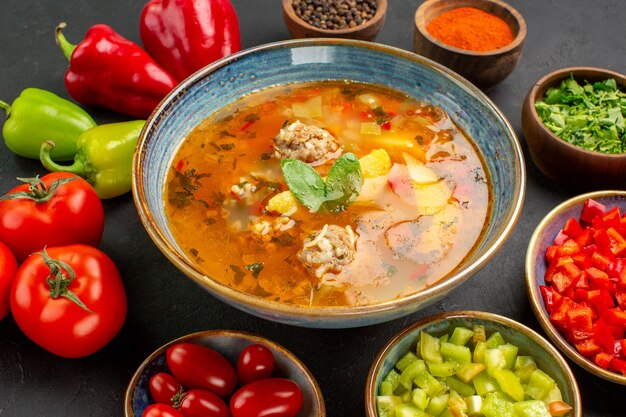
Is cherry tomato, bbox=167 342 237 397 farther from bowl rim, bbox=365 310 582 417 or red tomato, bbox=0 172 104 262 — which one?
red tomato, bbox=0 172 104 262

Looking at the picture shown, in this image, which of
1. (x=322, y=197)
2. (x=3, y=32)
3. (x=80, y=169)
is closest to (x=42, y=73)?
(x=3, y=32)

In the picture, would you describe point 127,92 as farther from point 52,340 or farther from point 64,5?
point 52,340

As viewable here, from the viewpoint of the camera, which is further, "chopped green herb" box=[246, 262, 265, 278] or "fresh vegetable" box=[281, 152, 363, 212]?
"fresh vegetable" box=[281, 152, 363, 212]

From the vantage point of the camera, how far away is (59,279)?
302cm

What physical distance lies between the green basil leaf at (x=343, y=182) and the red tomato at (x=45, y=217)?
1.18 metres

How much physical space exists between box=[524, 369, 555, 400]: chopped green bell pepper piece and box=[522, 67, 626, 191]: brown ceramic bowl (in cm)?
130

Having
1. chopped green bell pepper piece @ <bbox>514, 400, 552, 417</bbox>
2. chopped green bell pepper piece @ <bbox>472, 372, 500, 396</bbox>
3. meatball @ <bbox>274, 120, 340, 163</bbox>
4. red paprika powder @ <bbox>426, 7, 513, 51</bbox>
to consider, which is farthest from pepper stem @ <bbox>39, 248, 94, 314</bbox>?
red paprika powder @ <bbox>426, 7, 513, 51</bbox>

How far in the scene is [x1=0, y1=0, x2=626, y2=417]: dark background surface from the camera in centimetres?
312

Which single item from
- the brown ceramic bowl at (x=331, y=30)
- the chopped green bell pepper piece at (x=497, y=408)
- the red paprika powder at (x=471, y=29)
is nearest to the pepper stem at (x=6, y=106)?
the brown ceramic bowl at (x=331, y=30)

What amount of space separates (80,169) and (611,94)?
295 cm

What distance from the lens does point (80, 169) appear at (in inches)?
151

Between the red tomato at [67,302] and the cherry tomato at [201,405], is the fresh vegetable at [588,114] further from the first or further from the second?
the red tomato at [67,302]

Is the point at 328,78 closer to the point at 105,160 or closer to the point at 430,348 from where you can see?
the point at 105,160

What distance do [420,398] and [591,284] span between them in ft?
3.37
